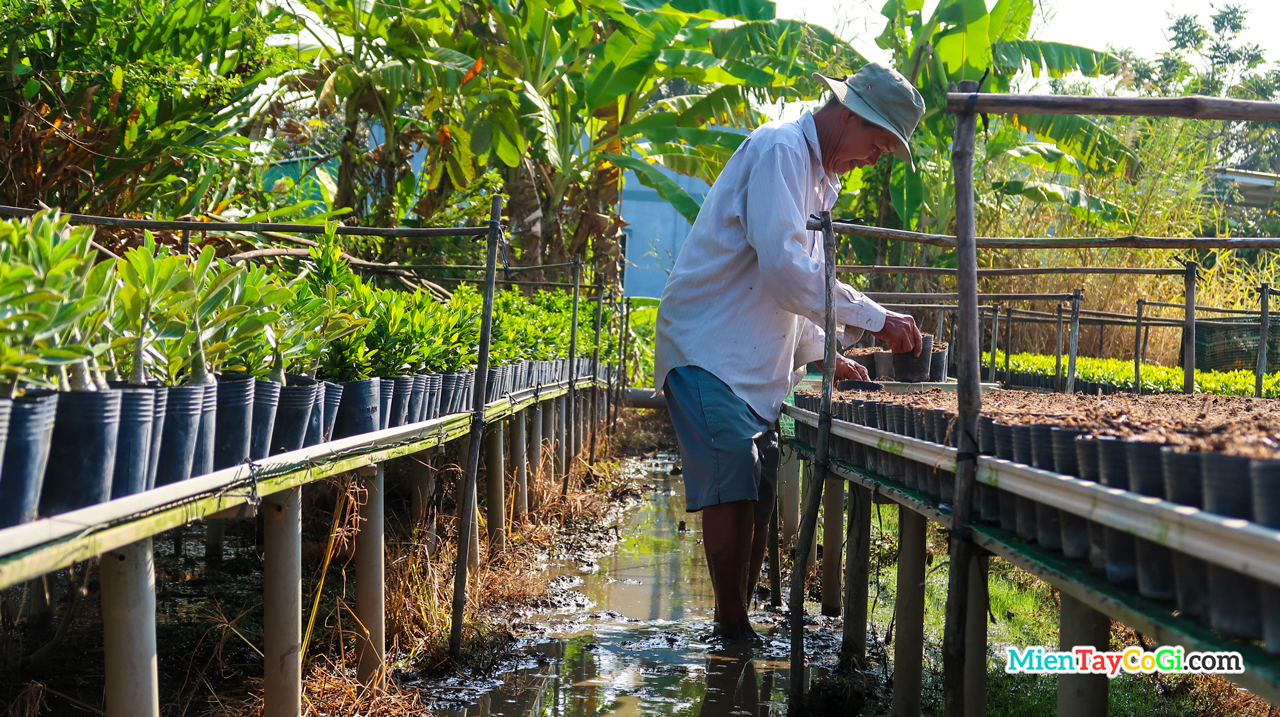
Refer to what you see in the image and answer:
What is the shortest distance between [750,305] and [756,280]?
0.32ft

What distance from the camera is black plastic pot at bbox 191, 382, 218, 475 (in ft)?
7.02

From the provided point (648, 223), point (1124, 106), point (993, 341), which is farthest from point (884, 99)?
point (648, 223)

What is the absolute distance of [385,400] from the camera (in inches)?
131

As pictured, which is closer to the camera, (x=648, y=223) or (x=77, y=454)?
(x=77, y=454)

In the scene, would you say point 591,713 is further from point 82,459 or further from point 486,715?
point 82,459

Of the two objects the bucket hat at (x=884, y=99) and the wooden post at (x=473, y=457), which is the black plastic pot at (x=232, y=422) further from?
the bucket hat at (x=884, y=99)

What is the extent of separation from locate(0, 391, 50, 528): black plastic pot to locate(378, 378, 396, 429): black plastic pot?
163cm

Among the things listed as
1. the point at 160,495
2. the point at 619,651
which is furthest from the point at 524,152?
the point at 160,495

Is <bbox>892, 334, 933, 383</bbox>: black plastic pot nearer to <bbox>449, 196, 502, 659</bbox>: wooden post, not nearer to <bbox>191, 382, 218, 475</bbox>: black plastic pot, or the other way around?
<bbox>449, 196, 502, 659</bbox>: wooden post

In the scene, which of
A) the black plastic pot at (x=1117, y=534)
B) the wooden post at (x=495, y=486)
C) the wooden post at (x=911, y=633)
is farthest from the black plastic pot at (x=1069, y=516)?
the wooden post at (x=495, y=486)

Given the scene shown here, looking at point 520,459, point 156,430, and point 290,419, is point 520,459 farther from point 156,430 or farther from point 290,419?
point 156,430

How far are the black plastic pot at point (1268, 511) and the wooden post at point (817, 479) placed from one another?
6.09ft

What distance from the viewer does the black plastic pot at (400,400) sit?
3.46m

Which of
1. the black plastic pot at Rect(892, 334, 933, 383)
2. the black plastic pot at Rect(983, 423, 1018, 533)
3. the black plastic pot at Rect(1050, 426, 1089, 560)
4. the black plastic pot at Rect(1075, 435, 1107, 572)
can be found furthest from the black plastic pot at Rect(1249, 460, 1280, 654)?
the black plastic pot at Rect(892, 334, 933, 383)
